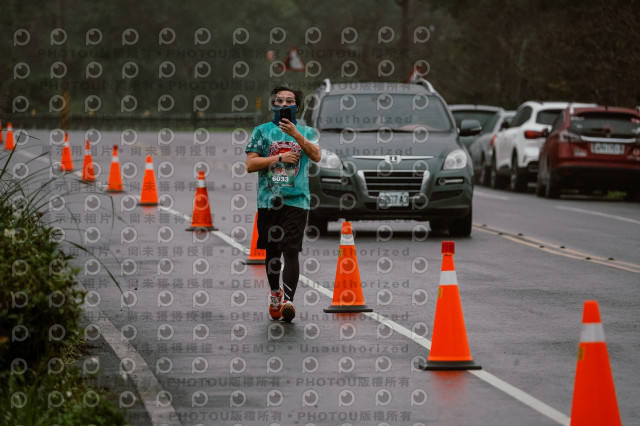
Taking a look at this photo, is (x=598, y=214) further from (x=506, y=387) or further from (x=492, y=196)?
(x=506, y=387)

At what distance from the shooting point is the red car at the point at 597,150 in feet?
92.4

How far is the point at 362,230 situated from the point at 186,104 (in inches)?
3416

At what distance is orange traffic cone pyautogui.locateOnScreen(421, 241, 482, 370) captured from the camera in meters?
9.27

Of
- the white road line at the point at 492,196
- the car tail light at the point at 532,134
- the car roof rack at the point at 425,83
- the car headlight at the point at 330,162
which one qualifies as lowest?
the white road line at the point at 492,196

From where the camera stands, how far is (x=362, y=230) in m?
20.0

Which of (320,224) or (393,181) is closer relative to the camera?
(393,181)

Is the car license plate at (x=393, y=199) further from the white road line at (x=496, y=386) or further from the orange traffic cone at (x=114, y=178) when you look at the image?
the orange traffic cone at (x=114, y=178)

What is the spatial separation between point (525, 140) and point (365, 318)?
64.9 ft

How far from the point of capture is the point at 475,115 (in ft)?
121

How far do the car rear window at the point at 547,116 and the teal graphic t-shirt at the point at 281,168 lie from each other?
20.6 m

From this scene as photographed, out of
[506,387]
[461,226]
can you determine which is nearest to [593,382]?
[506,387]

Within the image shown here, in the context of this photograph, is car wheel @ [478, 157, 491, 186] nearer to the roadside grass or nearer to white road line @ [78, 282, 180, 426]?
white road line @ [78, 282, 180, 426]

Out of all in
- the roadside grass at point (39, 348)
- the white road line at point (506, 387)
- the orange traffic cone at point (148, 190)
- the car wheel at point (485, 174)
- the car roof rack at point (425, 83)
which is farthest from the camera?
the car wheel at point (485, 174)

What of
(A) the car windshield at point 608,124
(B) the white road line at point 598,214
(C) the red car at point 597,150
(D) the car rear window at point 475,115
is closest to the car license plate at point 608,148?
(C) the red car at point 597,150
